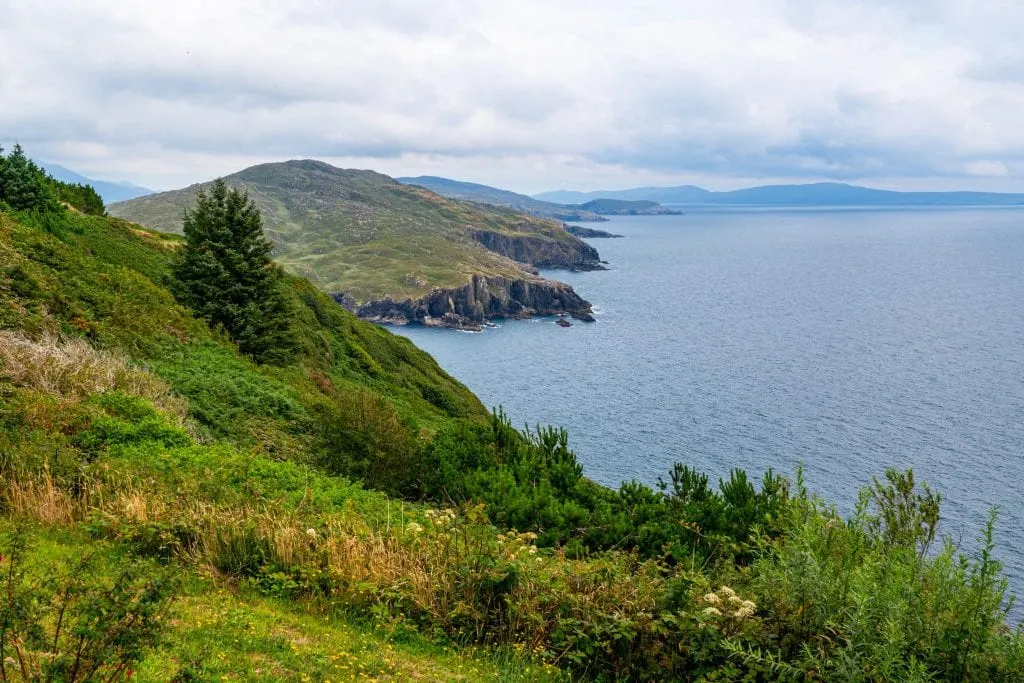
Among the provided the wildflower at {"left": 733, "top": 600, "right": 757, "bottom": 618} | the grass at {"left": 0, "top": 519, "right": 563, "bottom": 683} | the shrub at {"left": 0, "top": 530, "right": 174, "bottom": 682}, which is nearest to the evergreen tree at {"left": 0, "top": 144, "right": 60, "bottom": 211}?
the grass at {"left": 0, "top": 519, "right": 563, "bottom": 683}

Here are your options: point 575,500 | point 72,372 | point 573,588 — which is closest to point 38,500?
point 72,372

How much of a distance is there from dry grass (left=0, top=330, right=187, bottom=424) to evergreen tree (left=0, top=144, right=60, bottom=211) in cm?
1918

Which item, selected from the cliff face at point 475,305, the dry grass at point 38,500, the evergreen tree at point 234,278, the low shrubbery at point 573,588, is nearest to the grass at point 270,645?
the low shrubbery at point 573,588

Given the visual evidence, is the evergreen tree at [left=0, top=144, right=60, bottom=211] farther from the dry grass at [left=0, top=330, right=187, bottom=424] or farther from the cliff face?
the cliff face

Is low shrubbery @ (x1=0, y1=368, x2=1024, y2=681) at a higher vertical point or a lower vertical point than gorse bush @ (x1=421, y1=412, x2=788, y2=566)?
higher

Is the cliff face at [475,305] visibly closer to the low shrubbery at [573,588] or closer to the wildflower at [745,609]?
the low shrubbery at [573,588]

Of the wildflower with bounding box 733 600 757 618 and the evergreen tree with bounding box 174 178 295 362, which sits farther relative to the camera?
the evergreen tree with bounding box 174 178 295 362

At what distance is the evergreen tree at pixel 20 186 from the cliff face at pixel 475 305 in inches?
4703

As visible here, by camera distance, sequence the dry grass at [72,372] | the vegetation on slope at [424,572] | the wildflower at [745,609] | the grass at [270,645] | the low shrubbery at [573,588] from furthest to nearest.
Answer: the dry grass at [72,372]
the wildflower at [745,609]
the low shrubbery at [573,588]
the vegetation on slope at [424,572]
the grass at [270,645]

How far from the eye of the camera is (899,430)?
230 ft

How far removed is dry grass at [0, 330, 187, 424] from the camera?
619 inches

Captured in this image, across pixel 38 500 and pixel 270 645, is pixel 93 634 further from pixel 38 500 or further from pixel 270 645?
pixel 38 500

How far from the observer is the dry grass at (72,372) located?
1573 cm

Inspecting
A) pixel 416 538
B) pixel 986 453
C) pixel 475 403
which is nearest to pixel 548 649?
pixel 416 538
